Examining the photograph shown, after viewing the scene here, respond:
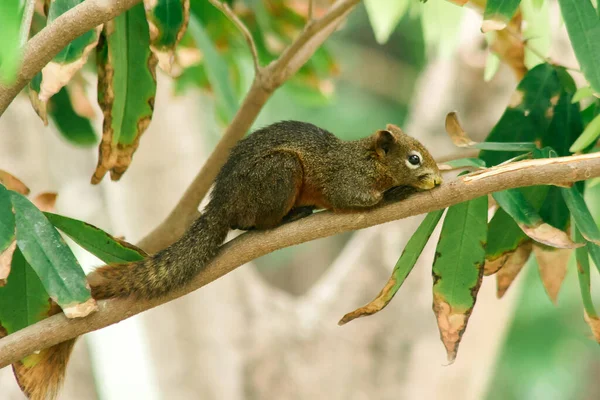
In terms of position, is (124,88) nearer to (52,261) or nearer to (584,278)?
(52,261)

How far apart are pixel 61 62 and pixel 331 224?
0.76m

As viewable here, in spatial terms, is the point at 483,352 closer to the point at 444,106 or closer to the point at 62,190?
the point at 444,106

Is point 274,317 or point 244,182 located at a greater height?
point 244,182

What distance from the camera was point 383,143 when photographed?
9.25 feet

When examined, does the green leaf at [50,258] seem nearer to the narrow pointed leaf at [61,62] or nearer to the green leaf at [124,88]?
the narrow pointed leaf at [61,62]

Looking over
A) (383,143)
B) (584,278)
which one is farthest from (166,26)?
(584,278)

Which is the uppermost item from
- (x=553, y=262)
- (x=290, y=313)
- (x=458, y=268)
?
(x=458, y=268)

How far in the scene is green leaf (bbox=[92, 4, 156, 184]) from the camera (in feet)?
7.72

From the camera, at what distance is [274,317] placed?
487 centimetres

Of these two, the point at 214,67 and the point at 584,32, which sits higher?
the point at 214,67

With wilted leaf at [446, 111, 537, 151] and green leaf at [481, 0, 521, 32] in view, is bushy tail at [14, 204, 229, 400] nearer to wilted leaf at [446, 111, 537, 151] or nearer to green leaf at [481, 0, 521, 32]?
wilted leaf at [446, 111, 537, 151]

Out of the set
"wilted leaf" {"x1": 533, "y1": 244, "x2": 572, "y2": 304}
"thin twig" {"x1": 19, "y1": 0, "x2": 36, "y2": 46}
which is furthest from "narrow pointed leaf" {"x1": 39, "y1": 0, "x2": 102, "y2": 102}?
"wilted leaf" {"x1": 533, "y1": 244, "x2": 572, "y2": 304}

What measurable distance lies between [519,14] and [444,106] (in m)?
1.97

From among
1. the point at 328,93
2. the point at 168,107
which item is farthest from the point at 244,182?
the point at 168,107
